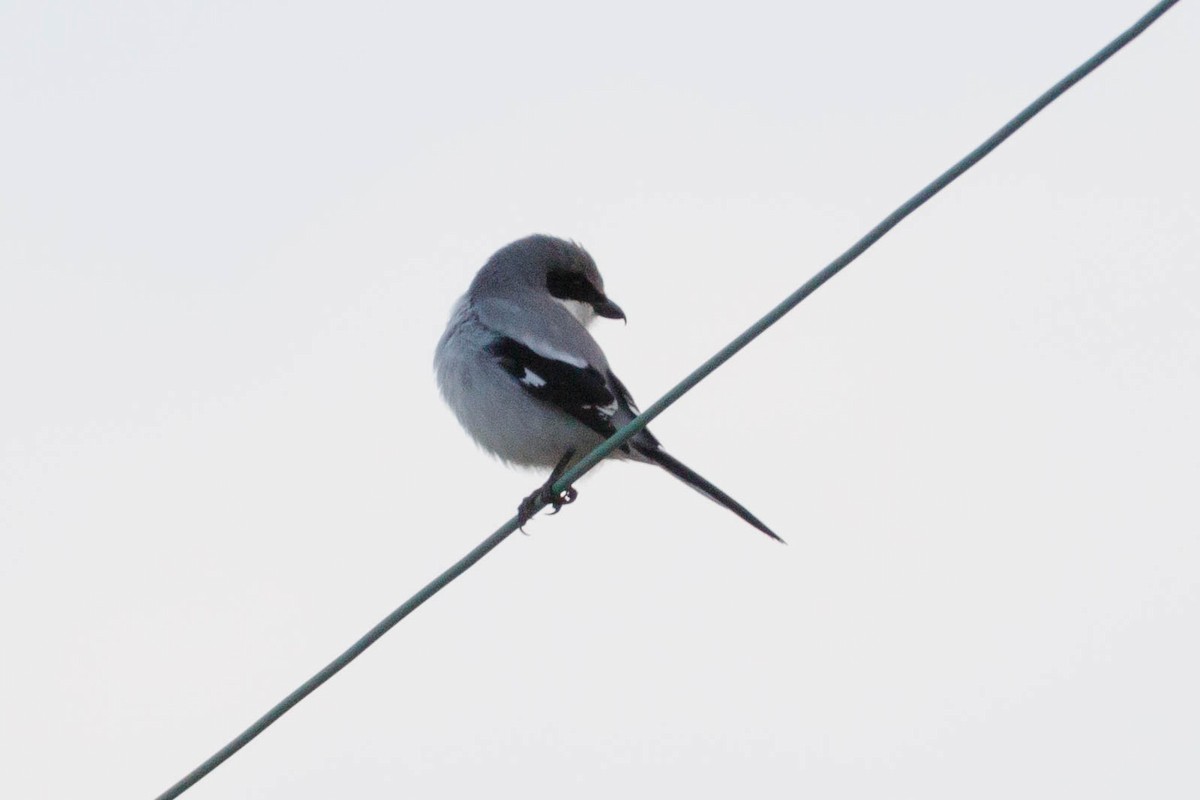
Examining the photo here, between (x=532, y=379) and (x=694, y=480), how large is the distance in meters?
0.67

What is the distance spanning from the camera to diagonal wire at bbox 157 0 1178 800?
265 centimetres

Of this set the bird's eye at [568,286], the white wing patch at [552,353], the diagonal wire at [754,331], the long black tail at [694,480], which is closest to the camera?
the diagonal wire at [754,331]

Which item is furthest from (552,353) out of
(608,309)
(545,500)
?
(608,309)

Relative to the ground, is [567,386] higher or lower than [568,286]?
lower

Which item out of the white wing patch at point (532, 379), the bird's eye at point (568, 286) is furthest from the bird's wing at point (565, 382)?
the bird's eye at point (568, 286)

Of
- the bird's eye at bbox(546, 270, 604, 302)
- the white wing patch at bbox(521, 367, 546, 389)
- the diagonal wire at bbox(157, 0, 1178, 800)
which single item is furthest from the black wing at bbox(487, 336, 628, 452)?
the diagonal wire at bbox(157, 0, 1178, 800)

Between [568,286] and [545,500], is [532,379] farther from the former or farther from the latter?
[568,286]

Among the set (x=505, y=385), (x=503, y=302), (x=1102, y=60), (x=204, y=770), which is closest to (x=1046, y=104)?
(x=1102, y=60)

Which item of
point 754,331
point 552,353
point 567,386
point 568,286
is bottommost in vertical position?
point 754,331

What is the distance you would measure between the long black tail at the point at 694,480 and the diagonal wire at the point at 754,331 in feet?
5.10

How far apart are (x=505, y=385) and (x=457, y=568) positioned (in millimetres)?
2017

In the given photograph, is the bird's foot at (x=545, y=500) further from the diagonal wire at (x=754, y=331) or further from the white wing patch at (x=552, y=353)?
the diagonal wire at (x=754, y=331)

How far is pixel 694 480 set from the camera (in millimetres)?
4926

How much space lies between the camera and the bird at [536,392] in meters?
5.01
